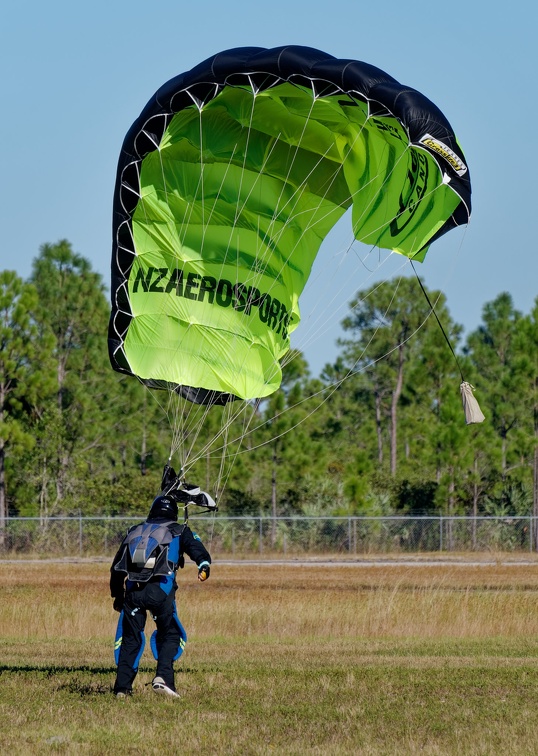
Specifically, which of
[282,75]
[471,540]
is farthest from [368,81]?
[471,540]

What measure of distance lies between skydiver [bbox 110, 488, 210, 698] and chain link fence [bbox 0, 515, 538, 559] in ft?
80.7

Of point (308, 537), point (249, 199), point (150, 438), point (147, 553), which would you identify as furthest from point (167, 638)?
point (150, 438)

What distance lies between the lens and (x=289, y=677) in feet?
30.3

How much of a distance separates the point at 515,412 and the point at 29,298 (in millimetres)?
20370

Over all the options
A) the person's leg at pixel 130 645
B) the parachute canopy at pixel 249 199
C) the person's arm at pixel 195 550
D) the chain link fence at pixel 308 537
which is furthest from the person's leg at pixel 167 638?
the chain link fence at pixel 308 537

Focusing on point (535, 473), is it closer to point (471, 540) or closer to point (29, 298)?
point (471, 540)

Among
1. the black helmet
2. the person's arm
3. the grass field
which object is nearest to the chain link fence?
the grass field

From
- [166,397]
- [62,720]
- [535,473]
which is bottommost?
[62,720]

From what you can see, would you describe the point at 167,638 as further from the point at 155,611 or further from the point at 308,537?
the point at 308,537

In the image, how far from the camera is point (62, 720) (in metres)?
7.26

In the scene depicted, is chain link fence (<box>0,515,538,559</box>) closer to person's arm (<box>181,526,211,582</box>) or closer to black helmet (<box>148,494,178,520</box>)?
black helmet (<box>148,494,178,520</box>)

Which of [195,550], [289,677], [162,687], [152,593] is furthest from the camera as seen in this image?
[289,677]

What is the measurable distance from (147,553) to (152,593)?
32cm

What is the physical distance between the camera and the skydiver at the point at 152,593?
840 cm
